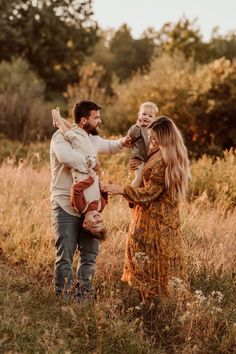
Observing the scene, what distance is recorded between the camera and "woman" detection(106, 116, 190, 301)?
4.90 m

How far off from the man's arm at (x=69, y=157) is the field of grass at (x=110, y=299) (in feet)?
3.57

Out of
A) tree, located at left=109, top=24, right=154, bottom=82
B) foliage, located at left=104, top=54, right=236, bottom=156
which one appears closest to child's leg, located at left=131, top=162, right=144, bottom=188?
foliage, located at left=104, top=54, right=236, bottom=156

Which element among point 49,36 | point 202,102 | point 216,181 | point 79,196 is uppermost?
point 49,36

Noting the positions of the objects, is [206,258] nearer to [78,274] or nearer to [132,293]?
[132,293]

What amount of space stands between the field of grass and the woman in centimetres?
23

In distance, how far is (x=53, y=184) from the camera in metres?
4.93

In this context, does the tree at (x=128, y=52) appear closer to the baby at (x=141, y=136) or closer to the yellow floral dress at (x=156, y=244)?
the baby at (x=141, y=136)

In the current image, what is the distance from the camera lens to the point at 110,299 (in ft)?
15.2

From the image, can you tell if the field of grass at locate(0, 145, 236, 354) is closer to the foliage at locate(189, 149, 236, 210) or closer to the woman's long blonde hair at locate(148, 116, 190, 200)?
the foliage at locate(189, 149, 236, 210)

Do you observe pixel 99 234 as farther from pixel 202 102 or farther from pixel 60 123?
pixel 202 102

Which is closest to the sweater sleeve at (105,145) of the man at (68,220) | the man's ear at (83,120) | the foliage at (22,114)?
the man at (68,220)

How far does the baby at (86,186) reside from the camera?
15.3 feet

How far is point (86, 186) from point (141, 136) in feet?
2.81

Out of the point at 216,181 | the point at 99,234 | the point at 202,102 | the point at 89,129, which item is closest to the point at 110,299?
the point at 99,234
